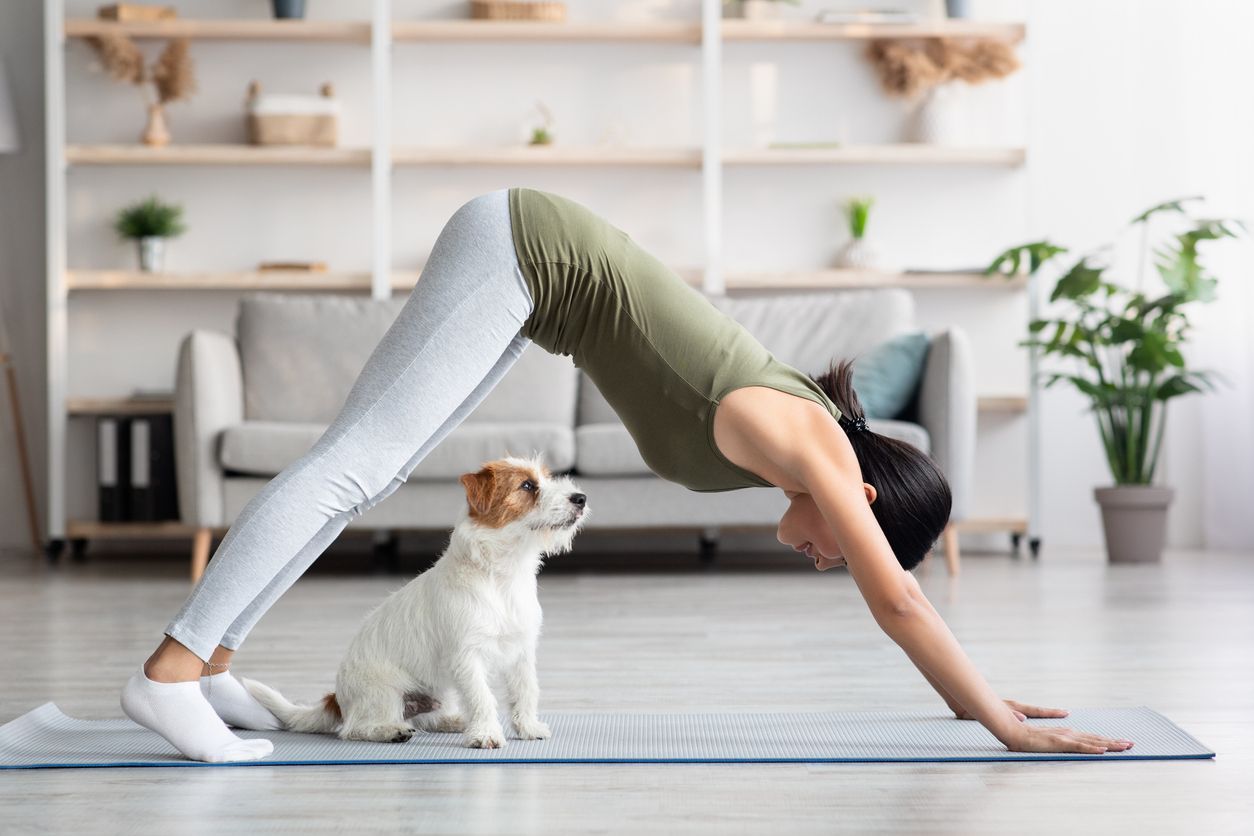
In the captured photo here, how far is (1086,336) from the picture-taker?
4320 millimetres

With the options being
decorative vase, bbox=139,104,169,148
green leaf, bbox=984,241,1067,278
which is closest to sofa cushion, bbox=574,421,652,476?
green leaf, bbox=984,241,1067,278

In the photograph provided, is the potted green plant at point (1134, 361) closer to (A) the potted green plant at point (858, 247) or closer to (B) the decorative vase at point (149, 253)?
(A) the potted green plant at point (858, 247)

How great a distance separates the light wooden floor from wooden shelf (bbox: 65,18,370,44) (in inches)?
76.2

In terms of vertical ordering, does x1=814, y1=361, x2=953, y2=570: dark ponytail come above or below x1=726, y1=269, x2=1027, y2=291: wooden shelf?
below

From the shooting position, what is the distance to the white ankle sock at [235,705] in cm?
176

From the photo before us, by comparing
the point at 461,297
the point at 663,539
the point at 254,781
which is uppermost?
the point at 461,297

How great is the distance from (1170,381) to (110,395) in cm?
Result: 384

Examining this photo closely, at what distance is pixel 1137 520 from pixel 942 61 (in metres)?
1.82

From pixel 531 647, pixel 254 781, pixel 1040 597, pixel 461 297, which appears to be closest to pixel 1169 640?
pixel 1040 597

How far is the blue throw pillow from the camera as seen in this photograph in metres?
3.98

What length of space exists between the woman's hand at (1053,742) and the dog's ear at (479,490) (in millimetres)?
729

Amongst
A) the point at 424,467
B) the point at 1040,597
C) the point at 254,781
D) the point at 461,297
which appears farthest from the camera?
the point at 424,467

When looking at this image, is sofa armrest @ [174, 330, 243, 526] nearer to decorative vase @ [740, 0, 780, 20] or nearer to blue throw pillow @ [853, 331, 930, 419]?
blue throw pillow @ [853, 331, 930, 419]

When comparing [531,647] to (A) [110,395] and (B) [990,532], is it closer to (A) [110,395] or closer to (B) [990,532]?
(B) [990,532]
